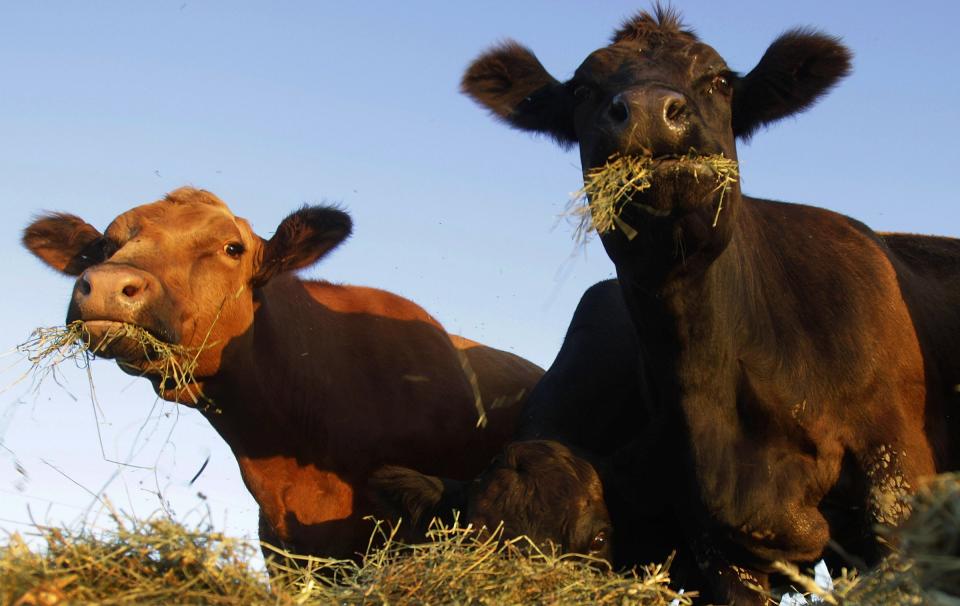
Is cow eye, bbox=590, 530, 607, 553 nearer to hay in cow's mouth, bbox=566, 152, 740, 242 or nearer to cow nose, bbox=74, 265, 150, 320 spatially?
hay in cow's mouth, bbox=566, 152, 740, 242

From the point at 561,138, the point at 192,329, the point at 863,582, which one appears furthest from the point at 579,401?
the point at 863,582

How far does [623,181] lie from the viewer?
536 cm

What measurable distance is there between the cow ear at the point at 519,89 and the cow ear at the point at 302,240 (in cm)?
158

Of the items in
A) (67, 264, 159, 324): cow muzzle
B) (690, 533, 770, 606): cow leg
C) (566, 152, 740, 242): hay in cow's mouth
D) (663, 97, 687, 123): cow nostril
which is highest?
(663, 97, 687, 123): cow nostril

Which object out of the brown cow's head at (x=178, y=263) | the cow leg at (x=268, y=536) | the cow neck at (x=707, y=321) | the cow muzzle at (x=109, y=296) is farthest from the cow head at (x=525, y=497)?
the cow muzzle at (x=109, y=296)

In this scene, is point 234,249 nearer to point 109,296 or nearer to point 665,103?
point 109,296

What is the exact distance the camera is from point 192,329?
23.6 feet

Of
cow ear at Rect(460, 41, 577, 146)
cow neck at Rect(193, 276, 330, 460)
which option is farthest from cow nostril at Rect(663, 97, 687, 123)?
cow neck at Rect(193, 276, 330, 460)

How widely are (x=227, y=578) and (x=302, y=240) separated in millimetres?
4536

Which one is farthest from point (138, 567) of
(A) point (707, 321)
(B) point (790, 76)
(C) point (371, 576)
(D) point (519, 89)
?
(B) point (790, 76)

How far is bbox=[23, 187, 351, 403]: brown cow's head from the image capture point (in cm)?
664

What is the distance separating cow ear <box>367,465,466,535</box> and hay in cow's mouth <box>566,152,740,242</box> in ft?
6.27

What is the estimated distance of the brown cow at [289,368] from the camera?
7.38 meters

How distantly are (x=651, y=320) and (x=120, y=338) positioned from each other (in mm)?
2779
